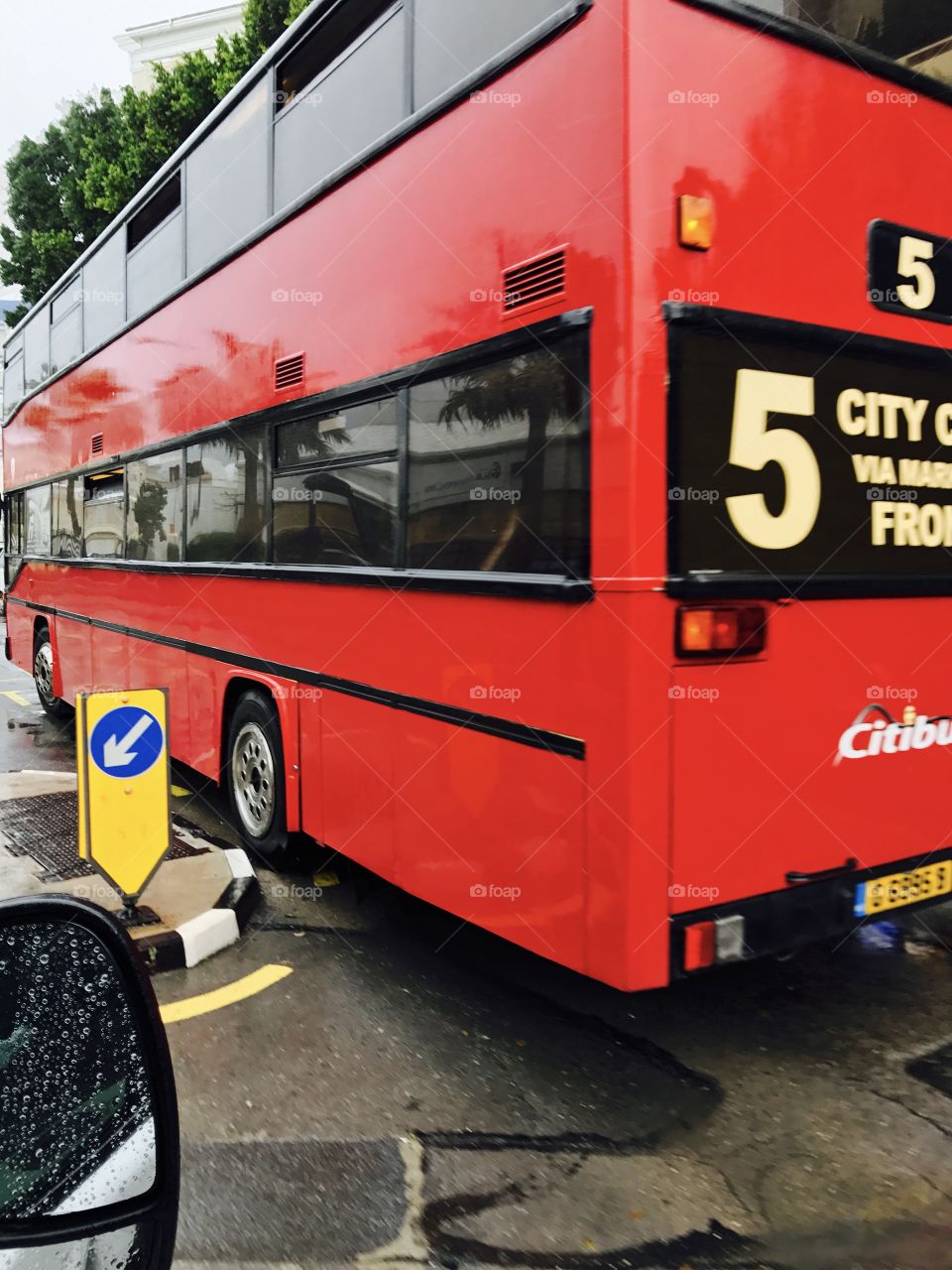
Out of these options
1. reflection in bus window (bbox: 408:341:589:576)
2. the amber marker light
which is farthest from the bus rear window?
reflection in bus window (bbox: 408:341:589:576)

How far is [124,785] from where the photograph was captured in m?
4.95

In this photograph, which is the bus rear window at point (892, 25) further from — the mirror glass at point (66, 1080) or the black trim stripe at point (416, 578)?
the mirror glass at point (66, 1080)

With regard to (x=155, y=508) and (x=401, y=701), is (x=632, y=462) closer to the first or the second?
(x=401, y=701)

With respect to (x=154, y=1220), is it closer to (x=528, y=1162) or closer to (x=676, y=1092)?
(x=528, y=1162)

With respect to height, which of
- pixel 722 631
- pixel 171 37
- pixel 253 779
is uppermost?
pixel 171 37

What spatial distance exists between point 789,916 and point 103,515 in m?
7.31

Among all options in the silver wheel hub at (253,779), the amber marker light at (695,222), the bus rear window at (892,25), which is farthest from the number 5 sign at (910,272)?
the silver wheel hub at (253,779)

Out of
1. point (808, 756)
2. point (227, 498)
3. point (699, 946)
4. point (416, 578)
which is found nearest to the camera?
point (699, 946)

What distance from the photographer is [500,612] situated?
3.61 metres

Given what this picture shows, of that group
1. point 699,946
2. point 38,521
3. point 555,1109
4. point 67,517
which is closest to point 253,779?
point 555,1109

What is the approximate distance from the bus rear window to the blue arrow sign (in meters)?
4.05

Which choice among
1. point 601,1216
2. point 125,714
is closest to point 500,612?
point 601,1216

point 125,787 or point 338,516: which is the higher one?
point 338,516

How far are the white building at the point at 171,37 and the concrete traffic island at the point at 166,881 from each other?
154 feet
